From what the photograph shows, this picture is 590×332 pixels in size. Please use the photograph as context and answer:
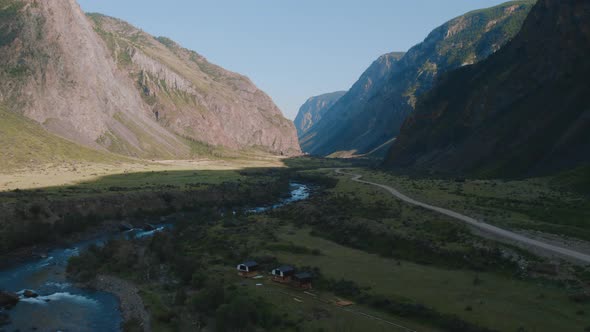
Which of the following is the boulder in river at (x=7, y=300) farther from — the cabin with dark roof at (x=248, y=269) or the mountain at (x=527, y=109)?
the mountain at (x=527, y=109)

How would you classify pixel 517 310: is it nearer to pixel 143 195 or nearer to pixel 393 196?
pixel 393 196

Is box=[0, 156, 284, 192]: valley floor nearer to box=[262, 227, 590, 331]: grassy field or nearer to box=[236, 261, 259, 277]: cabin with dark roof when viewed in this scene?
box=[236, 261, 259, 277]: cabin with dark roof

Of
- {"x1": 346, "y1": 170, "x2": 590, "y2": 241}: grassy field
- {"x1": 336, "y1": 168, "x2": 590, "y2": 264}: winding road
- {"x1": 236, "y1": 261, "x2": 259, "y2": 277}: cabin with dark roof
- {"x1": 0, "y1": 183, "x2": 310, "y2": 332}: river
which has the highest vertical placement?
{"x1": 346, "y1": 170, "x2": 590, "y2": 241}: grassy field

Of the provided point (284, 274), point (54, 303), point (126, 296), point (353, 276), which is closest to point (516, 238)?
point (353, 276)

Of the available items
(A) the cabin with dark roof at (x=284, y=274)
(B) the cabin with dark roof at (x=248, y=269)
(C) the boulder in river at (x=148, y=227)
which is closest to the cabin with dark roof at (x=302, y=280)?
(A) the cabin with dark roof at (x=284, y=274)

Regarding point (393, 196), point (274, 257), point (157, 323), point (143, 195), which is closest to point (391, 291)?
point (274, 257)

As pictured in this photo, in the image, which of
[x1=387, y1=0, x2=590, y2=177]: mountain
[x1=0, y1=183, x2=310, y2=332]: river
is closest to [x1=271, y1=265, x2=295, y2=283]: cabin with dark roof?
[x1=0, y1=183, x2=310, y2=332]: river
